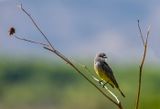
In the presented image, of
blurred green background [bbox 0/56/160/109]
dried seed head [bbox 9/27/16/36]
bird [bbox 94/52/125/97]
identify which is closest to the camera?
dried seed head [bbox 9/27/16/36]

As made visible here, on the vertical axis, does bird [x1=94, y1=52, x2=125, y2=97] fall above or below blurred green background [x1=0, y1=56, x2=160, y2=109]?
above

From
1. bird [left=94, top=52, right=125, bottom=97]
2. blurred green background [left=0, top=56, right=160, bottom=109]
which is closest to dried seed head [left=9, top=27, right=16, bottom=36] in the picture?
bird [left=94, top=52, right=125, bottom=97]

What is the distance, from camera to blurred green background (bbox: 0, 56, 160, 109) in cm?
2844

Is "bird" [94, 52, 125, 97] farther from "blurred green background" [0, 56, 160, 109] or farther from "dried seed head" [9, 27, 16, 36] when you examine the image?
"blurred green background" [0, 56, 160, 109]

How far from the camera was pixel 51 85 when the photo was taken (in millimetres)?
36812

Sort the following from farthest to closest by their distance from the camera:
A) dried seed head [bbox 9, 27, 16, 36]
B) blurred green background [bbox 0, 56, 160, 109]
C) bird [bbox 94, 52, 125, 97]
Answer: blurred green background [bbox 0, 56, 160, 109] → bird [bbox 94, 52, 125, 97] → dried seed head [bbox 9, 27, 16, 36]

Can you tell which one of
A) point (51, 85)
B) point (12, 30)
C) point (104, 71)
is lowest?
point (51, 85)

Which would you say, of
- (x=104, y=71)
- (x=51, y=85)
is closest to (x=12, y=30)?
(x=104, y=71)

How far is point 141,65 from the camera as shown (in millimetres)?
2078

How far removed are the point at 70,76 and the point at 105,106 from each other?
1462cm

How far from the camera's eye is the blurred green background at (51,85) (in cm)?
2844

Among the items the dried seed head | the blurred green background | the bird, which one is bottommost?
the blurred green background

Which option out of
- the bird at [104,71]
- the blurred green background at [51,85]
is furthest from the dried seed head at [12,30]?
the blurred green background at [51,85]

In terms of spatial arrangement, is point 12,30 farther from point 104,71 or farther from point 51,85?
point 51,85
